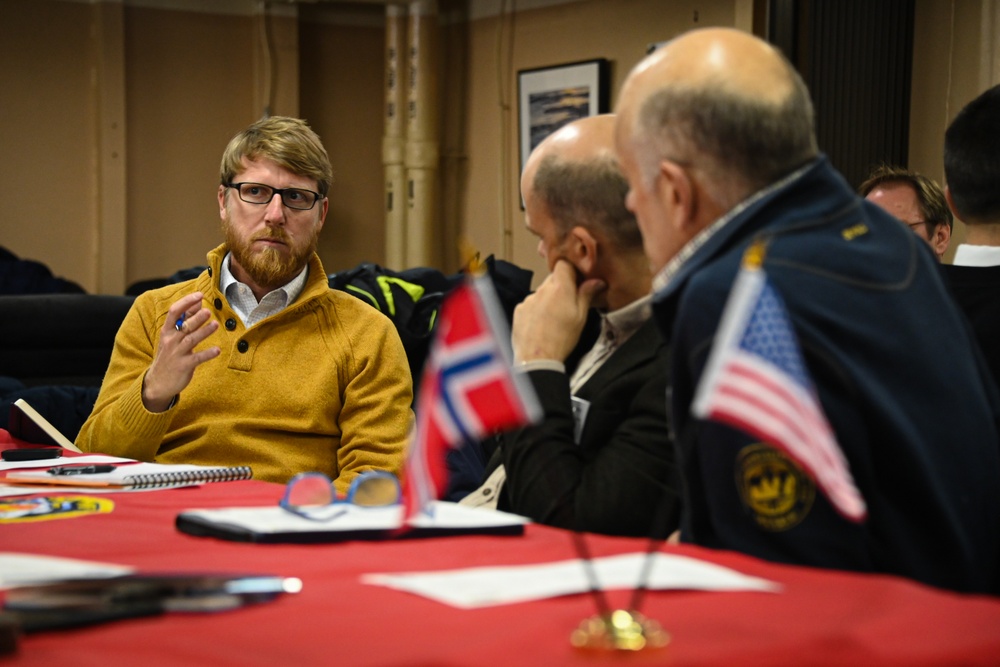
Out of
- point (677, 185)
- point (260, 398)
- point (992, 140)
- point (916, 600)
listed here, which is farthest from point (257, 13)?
point (916, 600)

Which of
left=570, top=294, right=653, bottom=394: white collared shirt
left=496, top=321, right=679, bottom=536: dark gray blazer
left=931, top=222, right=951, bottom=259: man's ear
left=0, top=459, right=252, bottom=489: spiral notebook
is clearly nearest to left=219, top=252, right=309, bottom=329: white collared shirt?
left=0, top=459, right=252, bottom=489: spiral notebook

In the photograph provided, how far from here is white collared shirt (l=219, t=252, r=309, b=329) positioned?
107 inches

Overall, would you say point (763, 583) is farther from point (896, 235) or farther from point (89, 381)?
point (89, 381)

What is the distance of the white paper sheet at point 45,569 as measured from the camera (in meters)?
1.10

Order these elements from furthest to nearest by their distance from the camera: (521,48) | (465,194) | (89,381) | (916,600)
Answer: (465,194) < (521,48) < (89,381) < (916,600)

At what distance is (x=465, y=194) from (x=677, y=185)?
20.0 ft

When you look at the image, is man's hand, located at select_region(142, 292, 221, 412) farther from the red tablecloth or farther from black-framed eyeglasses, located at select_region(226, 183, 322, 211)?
the red tablecloth

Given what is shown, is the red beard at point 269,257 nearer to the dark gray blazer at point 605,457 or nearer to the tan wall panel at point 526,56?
the dark gray blazer at point 605,457

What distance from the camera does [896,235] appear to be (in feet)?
4.58

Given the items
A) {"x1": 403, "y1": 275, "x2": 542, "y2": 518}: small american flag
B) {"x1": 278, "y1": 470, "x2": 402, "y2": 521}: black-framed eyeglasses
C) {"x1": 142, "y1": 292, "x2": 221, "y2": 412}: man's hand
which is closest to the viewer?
{"x1": 403, "y1": 275, "x2": 542, "y2": 518}: small american flag

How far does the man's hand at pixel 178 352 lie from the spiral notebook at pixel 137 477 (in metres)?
0.34

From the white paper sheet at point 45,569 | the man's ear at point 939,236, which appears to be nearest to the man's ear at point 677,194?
the white paper sheet at point 45,569

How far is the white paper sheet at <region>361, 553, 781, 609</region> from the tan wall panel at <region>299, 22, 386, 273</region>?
21.1 feet

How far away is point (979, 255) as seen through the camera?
240cm
